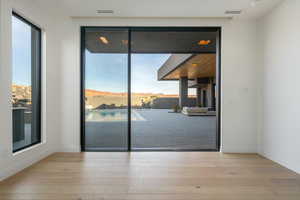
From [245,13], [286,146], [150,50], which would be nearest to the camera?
[286,146]

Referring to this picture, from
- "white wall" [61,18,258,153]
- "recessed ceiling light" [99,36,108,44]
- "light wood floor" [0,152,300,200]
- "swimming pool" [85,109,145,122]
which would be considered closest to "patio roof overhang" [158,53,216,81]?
"white wall" [61,18,258,153]

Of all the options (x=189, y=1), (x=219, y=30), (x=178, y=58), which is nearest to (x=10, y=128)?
(x=189, y=1)

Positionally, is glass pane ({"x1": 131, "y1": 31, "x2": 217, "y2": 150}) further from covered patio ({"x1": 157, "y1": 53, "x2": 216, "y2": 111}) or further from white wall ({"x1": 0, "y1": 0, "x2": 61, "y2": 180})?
white wall ({"x1": 0, "y1": 0, "x2": 61, "y2": 180})

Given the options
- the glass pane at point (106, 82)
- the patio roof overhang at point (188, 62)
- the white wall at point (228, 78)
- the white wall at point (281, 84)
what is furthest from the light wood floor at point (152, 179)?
the patio roof overhang at point (188, 62)

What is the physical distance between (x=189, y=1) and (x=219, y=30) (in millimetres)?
1130

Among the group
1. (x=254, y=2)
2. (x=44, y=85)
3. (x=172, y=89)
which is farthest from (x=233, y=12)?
(x=172, y=89)

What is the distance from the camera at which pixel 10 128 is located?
2746 millimetres

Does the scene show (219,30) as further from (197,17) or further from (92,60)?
(92,60)

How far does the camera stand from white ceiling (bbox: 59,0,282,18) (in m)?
3.37

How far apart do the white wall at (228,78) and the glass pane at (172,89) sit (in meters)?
0.53

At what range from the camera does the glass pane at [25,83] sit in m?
3.01

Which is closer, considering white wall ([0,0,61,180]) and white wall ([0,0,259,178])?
white wall ([0,0,61,180])

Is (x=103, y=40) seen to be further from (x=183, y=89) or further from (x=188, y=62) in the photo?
(x=183, y=89)

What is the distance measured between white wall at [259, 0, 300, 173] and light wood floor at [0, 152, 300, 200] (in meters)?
0.32
